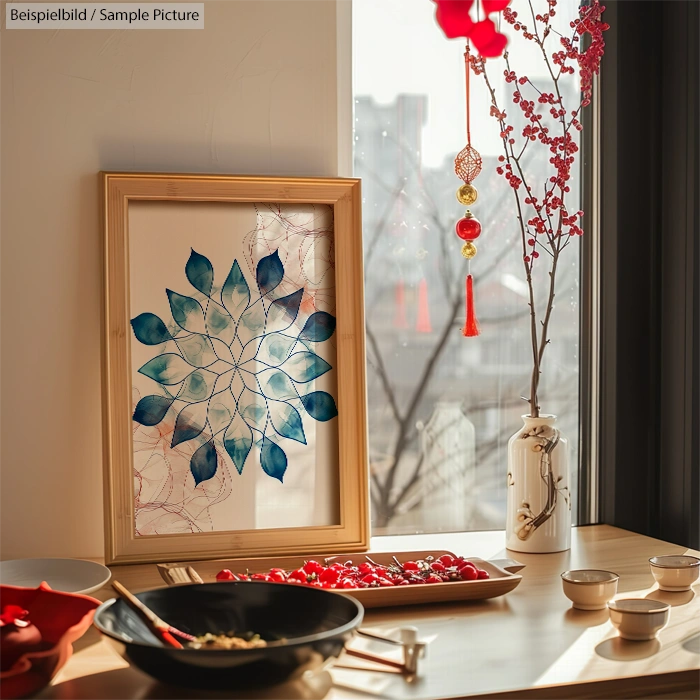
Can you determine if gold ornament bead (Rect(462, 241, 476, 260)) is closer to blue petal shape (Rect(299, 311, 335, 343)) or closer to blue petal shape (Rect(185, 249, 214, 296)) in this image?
blue petal shape (Rect(299, 311, 335, 343))

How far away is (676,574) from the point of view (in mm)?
1135

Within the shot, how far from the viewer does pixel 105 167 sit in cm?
134

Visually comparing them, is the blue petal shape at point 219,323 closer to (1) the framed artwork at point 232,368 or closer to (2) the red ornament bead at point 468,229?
(1) the framed artwork at point 232,368

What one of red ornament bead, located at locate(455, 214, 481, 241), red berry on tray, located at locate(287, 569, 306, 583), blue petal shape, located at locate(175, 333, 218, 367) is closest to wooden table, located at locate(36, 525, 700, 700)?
red berry on tray, located at locate(287, 569, 306, 583)

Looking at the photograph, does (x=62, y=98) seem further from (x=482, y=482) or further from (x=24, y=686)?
(x=482, y=482)

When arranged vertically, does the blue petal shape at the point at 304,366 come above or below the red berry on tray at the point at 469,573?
above

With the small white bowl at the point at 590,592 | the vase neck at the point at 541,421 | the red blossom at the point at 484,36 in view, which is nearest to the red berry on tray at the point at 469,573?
the small white bowl at the point at 590,592

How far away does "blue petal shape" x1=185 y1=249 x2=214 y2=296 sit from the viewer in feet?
4.42

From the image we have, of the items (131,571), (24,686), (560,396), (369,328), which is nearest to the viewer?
(24,686)

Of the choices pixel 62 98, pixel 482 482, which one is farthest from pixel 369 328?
pixel 62 98

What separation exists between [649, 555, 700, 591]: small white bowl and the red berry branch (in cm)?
34

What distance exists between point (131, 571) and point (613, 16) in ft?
4.40

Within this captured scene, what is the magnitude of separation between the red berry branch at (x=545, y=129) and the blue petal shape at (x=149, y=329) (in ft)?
2.01

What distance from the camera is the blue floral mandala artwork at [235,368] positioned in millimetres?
1331
